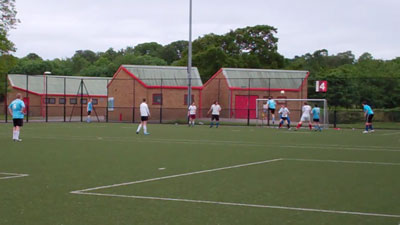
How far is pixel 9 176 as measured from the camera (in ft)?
35.5

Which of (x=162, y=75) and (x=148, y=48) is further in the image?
(x=148, y=48)

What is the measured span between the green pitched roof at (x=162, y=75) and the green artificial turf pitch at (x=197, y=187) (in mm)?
33356

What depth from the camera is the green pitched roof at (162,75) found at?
49.7 metres

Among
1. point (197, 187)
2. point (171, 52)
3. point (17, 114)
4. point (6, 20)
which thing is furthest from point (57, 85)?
point (171, 52)

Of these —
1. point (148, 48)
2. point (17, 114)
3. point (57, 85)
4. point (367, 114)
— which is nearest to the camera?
point (17, 114)

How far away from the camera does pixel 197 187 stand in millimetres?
9578

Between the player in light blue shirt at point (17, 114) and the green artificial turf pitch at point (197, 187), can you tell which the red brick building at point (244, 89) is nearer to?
the player in light blue shirt at point (17, 114)

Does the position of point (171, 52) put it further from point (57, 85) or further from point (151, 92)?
point (151, 92)

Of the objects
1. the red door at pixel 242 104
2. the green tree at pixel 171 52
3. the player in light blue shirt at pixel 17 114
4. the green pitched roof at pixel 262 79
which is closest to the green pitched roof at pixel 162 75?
the green pitched roof at pixel 262 79

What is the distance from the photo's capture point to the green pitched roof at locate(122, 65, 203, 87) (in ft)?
163

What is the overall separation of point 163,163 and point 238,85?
3914 centimetres

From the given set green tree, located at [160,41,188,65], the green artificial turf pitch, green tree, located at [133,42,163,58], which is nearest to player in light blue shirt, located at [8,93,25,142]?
the green artificial turf pitch

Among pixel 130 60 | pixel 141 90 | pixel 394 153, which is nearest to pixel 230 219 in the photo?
pixel 394 153

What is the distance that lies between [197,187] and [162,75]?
137ft
